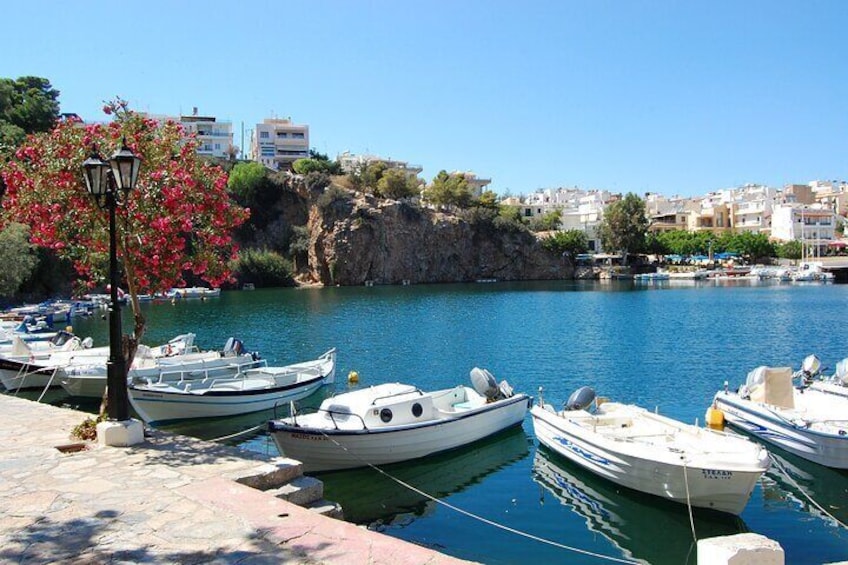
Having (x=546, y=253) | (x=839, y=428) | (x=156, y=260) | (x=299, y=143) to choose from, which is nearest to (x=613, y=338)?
(x=839, y=428)

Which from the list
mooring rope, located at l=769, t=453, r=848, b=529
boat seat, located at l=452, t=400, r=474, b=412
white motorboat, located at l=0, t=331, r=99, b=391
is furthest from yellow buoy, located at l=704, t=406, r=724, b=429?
white motorboat, located at l=0, t=331, r=99, b=391

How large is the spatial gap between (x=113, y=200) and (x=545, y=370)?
21.7 metres

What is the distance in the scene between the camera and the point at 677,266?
4887 inches

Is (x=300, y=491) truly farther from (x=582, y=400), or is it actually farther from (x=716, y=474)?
(x=582, y=400)

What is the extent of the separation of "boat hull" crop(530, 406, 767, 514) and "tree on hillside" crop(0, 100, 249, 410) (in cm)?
900

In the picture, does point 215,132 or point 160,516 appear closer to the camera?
point 160,516

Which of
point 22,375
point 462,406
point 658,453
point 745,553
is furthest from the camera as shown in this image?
point 22,375

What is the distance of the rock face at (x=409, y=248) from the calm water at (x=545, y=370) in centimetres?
2755

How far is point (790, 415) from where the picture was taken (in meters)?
17.3

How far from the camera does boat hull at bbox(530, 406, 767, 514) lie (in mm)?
12531

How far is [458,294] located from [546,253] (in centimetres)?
4354

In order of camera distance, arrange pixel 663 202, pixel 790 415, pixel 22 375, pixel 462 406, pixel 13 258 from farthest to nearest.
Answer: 1. pixel 663 202
2. pixel 13 258
3. pixel 22 375
4. pixel 462 406
5. pixel 790 415

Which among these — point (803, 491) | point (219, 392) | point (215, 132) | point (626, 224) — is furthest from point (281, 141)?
point (803, 491)

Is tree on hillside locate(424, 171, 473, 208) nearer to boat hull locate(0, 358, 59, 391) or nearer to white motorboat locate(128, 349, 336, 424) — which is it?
white motorboat locate(128, 349, 336, 424)
